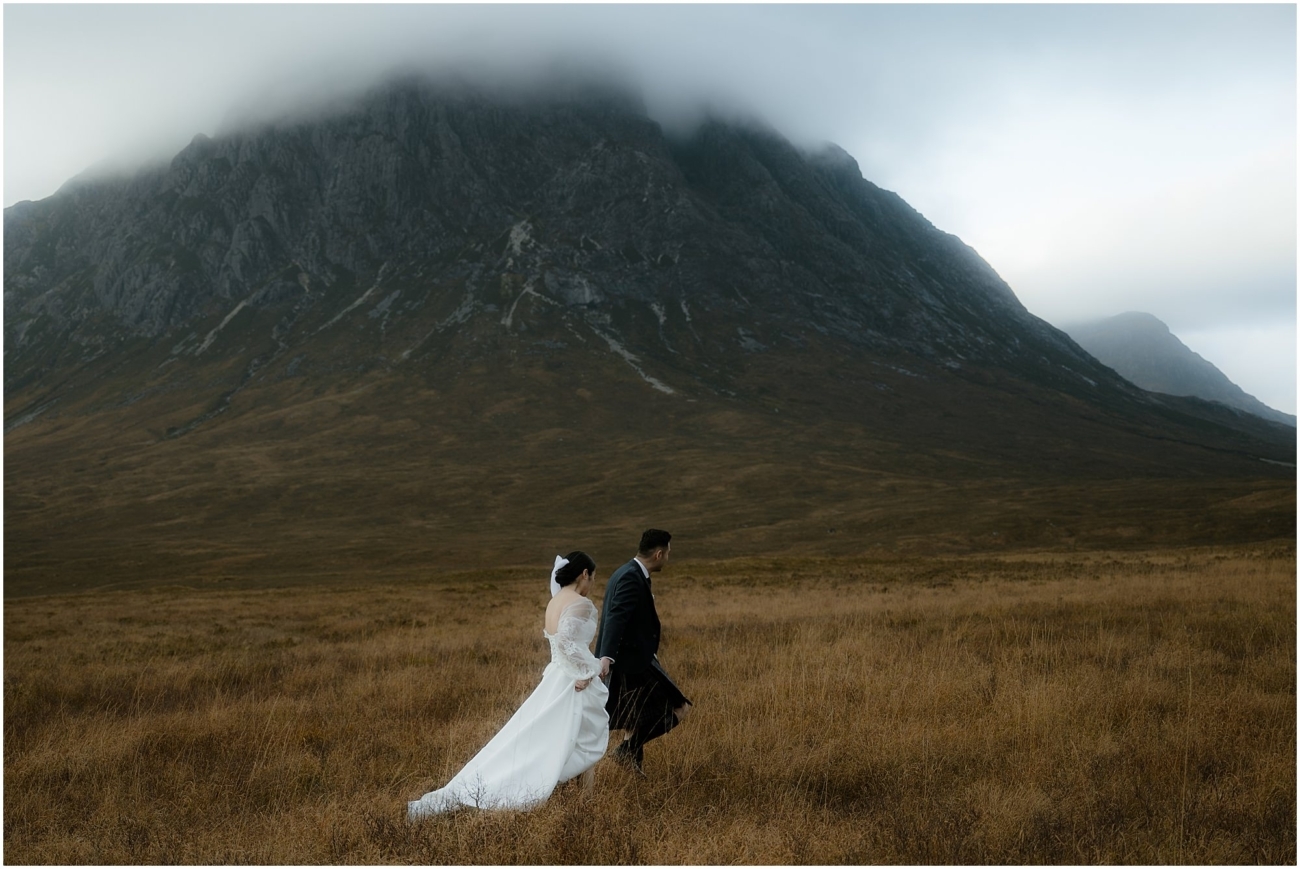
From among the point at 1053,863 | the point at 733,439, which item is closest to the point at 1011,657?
the point at 1053,863

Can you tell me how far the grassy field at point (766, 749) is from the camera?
6.05m

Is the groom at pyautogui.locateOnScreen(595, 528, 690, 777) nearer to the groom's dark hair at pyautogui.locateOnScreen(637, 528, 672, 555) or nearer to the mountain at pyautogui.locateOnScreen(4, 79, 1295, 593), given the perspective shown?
the groom's dark hair at pyautogui.locateOnScreen(637, 528, 672, 555)

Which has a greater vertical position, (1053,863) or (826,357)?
(826,357)

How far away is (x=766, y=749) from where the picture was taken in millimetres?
8234

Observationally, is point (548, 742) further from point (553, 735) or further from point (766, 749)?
point (766, 749)

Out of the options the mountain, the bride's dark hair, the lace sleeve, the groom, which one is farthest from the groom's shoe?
the mountain

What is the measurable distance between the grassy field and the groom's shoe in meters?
0.12

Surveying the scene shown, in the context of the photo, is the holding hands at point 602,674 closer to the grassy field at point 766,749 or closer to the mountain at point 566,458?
the grassy field at point 766,749

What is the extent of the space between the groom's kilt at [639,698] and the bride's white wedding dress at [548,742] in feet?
1.20

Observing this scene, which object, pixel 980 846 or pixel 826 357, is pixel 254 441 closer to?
pixel 826 357

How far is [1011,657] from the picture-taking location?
12.3m

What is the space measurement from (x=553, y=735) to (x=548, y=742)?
2.7 inches

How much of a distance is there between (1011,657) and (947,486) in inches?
3607

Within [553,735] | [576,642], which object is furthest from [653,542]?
[553,735]
